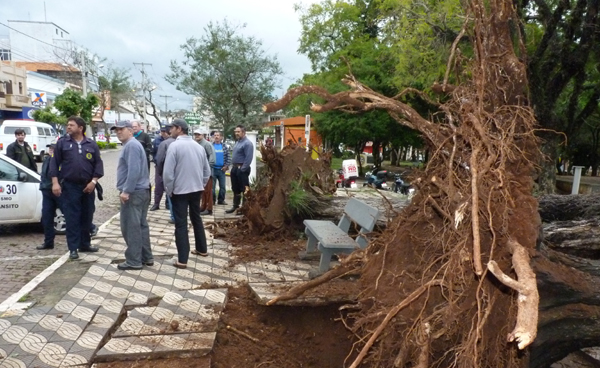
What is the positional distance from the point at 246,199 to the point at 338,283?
A: 3.44 m

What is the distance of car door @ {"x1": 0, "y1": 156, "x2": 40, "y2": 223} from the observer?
24.7ft

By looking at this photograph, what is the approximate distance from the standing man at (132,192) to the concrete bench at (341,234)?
215 cm

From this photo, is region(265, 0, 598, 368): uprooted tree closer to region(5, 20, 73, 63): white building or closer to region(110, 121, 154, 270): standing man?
region(110, 121, 154, 270): standing man

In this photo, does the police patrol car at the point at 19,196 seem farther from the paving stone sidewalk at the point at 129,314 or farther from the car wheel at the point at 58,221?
the paving stone sidewalk at the point at 129,314

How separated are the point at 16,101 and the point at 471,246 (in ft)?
144

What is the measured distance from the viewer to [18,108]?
1521 inches

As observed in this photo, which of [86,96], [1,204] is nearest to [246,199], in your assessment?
[1,204]

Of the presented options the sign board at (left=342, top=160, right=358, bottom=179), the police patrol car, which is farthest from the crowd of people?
the sign board at (left=342, top=160, right=358, bottom=179)

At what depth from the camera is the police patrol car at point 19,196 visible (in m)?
7.55

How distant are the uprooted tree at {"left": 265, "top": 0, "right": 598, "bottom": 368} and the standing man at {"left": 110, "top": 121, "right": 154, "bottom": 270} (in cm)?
280

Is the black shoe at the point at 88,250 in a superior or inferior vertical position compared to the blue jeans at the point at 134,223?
inferior

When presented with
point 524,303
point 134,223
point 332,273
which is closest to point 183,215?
point 134,223

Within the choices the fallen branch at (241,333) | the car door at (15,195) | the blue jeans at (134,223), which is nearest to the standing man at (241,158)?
the blue jeans at (134,223)

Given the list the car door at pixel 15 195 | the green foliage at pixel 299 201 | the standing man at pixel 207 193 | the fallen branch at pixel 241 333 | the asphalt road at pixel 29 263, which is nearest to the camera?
the fallen branch at pixel 241 333
